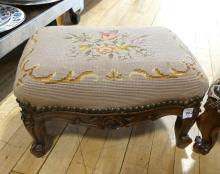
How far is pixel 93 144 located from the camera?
3.50 ft

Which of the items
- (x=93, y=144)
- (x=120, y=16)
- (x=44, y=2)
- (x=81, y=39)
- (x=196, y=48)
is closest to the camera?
(x=81, y=39)

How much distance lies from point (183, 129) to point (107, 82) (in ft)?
1.12

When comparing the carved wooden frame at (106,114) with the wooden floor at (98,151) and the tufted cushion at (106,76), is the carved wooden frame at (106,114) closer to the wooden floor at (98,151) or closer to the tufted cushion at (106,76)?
the tufted cushion at (106,76)

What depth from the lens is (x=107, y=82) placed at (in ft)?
2.62

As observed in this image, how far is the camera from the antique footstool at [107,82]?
0.80m

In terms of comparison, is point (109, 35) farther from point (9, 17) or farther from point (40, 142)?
point (9, 17)

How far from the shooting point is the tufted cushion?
0.80 meters

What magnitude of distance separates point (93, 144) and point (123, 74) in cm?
37

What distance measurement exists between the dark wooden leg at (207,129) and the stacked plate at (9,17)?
0.85 m

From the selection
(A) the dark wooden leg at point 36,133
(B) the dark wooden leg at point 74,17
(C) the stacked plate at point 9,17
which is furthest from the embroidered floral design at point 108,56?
(B) the dark wooden leg at point 74,17

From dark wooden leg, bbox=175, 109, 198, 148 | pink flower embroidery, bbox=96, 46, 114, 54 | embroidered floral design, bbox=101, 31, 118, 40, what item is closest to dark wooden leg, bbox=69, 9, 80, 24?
embroidered floral design, bbox=101, 31, 118, 40

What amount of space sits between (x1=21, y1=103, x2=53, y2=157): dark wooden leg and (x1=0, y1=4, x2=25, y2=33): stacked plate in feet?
1.56

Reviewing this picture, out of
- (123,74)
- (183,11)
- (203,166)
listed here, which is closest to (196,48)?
(183,11)

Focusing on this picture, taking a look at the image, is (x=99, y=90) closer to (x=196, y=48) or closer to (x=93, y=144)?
(x=93, y=144)
